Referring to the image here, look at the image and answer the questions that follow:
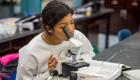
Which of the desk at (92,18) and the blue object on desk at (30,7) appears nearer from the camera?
the blue object on desk at (30,7)

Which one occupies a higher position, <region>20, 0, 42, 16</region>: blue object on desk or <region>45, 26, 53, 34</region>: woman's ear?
<region>20, 0, 42, 16</region>: blue object on desk

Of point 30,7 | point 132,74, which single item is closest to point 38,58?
point 132,74

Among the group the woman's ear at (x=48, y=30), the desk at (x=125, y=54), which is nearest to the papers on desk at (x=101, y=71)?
the woman's ear at (x=48, y=30)

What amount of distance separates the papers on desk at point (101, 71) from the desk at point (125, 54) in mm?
327

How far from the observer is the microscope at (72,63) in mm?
1261

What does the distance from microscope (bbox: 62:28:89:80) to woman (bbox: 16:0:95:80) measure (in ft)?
0.09

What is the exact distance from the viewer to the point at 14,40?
2.76 m

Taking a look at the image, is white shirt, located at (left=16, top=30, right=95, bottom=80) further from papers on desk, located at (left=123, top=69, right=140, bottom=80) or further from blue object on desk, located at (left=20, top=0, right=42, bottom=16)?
blue object on desk, located at (left=20, top=0, right=42, bottom=16)

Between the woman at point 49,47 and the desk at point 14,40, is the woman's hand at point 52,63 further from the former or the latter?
the desk at point 14,40

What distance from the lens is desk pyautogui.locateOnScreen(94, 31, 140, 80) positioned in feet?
6.06

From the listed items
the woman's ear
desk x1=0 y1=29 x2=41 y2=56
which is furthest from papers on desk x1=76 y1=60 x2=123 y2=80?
desk x1=0 y1=29 x2=41 y2=56

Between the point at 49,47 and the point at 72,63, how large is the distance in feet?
0.46

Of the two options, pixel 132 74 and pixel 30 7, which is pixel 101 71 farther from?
pixel 30 7

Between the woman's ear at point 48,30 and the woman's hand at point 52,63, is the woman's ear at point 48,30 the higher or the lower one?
the higher one
